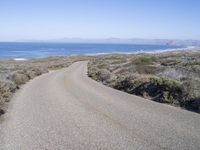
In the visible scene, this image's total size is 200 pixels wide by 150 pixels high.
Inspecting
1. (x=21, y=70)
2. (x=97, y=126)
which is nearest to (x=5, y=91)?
(x=97, y=126)

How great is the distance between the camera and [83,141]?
30.4ft

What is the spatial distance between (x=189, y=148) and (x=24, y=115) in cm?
719

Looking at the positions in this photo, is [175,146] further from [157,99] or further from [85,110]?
[157,99]

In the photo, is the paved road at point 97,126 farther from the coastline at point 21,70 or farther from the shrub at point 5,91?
the coastline at point 21,70

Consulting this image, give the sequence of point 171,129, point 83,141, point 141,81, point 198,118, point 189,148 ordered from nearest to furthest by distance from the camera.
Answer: point 189,148 → point 83,141 → point 171,129 → point 198,118 → point 141,81

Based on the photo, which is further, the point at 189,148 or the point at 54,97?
the point at 54,97

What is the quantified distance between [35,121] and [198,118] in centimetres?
561

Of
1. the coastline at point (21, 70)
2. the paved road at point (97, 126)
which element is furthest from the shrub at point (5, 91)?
the paved road at point (97, 126)

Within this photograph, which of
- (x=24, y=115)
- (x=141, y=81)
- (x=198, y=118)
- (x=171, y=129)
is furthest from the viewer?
(x=141, y=81)

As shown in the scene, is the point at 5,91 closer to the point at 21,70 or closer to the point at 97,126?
the point at 97,126

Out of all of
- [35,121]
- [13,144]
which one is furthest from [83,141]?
[35,121]

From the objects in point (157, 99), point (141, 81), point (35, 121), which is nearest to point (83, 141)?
point (35, 121)

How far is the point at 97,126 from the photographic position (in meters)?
11.1

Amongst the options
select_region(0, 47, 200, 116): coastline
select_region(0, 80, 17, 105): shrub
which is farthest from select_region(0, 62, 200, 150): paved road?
select_region(0, 47, 200, 116): coastline
